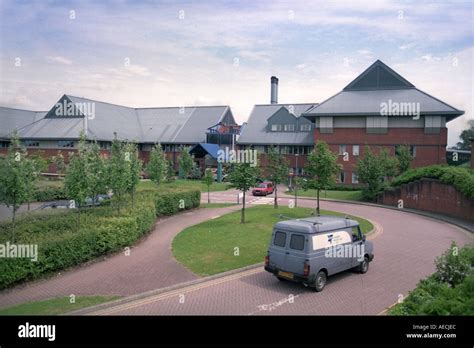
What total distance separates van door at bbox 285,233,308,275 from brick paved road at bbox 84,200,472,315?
739mm

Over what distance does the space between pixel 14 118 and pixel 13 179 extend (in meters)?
52.3

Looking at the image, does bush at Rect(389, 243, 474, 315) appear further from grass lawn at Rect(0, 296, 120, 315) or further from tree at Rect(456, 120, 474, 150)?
tree at Rect(456, 120, 474, 150)

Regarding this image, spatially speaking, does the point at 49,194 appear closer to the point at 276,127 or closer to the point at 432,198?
the point at 432,198

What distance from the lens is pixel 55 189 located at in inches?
1227

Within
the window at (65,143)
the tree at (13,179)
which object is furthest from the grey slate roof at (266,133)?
the tree at (13,179)

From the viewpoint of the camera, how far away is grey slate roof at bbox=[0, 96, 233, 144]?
5294 cm

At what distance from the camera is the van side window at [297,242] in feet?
37.7

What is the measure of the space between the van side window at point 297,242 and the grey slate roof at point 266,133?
138 feet

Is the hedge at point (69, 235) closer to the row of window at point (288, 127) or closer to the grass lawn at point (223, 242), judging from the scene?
the grass lawn at point (223, 242)

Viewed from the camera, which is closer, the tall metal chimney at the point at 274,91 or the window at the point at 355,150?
the window at the point at 355,150

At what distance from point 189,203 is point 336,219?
16.4 m

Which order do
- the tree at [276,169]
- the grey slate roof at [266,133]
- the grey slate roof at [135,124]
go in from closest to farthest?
the tree at [276,169]
the grey slate roof at [135,124]
the grey slate roof at [266,133]

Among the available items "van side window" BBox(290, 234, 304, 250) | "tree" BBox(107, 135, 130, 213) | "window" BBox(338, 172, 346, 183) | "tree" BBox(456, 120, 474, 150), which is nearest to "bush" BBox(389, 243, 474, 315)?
"van side window" BBox(290, 234, 304, 250)
